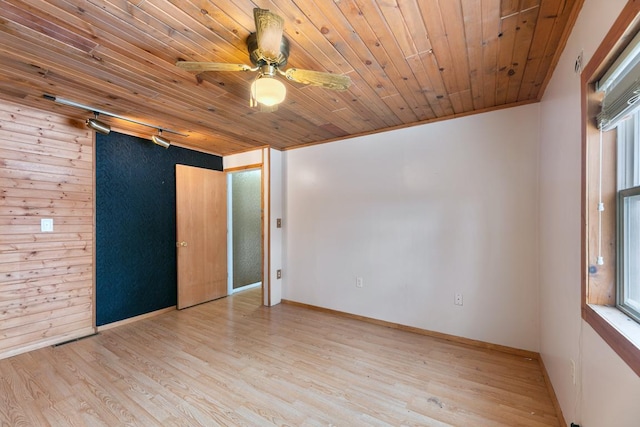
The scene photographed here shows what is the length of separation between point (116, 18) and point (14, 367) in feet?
9.69

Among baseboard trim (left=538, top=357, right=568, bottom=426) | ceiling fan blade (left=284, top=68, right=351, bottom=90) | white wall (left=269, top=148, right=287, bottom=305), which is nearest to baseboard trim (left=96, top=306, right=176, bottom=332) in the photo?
white wall (left=269, top=148, right=287, bottom=305)

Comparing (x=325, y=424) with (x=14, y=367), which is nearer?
(x=325, y=424)

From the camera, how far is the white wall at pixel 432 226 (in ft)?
8.09

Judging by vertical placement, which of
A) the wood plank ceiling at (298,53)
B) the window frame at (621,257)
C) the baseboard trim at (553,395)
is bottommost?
the baseboard trim at (553,395)

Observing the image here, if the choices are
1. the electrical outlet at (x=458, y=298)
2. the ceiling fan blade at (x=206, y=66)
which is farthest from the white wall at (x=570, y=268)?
the ceiling fan blade at (x=206, y=66)

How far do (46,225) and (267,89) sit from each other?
2.85 m

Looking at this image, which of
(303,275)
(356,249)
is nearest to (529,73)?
(356,249)

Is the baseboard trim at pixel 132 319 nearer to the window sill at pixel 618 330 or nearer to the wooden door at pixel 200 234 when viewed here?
the wooden door at pixel 200 234

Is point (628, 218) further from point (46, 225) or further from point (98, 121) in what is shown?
point (46, 225)

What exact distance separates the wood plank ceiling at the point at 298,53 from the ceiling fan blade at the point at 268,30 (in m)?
0.13

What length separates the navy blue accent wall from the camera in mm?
3098

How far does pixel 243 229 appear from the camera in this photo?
4914 millimetres

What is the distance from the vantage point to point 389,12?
1.38 metres

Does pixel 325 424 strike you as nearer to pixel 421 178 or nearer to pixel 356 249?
pixel 356 249
